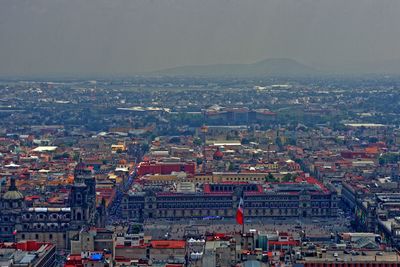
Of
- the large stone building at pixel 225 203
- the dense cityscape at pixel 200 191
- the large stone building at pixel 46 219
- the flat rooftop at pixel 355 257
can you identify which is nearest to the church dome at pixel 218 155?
the dense cityscape at pixel 200 191

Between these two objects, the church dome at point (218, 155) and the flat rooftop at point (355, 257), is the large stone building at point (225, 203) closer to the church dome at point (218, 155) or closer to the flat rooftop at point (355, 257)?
the flat rooftop at point (355, 257)

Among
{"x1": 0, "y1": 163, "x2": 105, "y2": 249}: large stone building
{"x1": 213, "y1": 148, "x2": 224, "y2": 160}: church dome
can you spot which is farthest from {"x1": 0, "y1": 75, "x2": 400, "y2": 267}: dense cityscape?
{"x1": 213, "y1": 148, "x2": 224, "y2": 160}: church dome

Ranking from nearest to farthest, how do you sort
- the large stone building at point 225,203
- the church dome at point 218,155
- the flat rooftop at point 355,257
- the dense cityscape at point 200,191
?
the flat rooftop at point 355,257 < the dense cityscape at point 200,191 < the large stone building at point 225,203 < the church dome at point 218,155

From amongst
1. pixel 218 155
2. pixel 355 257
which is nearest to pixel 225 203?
pixel 355 257

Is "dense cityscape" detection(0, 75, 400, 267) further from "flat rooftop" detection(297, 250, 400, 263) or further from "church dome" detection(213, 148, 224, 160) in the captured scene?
"church dome" detection(213, 148, 224, 160)

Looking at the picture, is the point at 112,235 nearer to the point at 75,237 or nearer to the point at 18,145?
the point at 75,237

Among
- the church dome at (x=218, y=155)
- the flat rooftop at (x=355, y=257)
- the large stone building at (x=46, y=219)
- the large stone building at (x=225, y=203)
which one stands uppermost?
the flat rooftop at (x=355, y=257)
